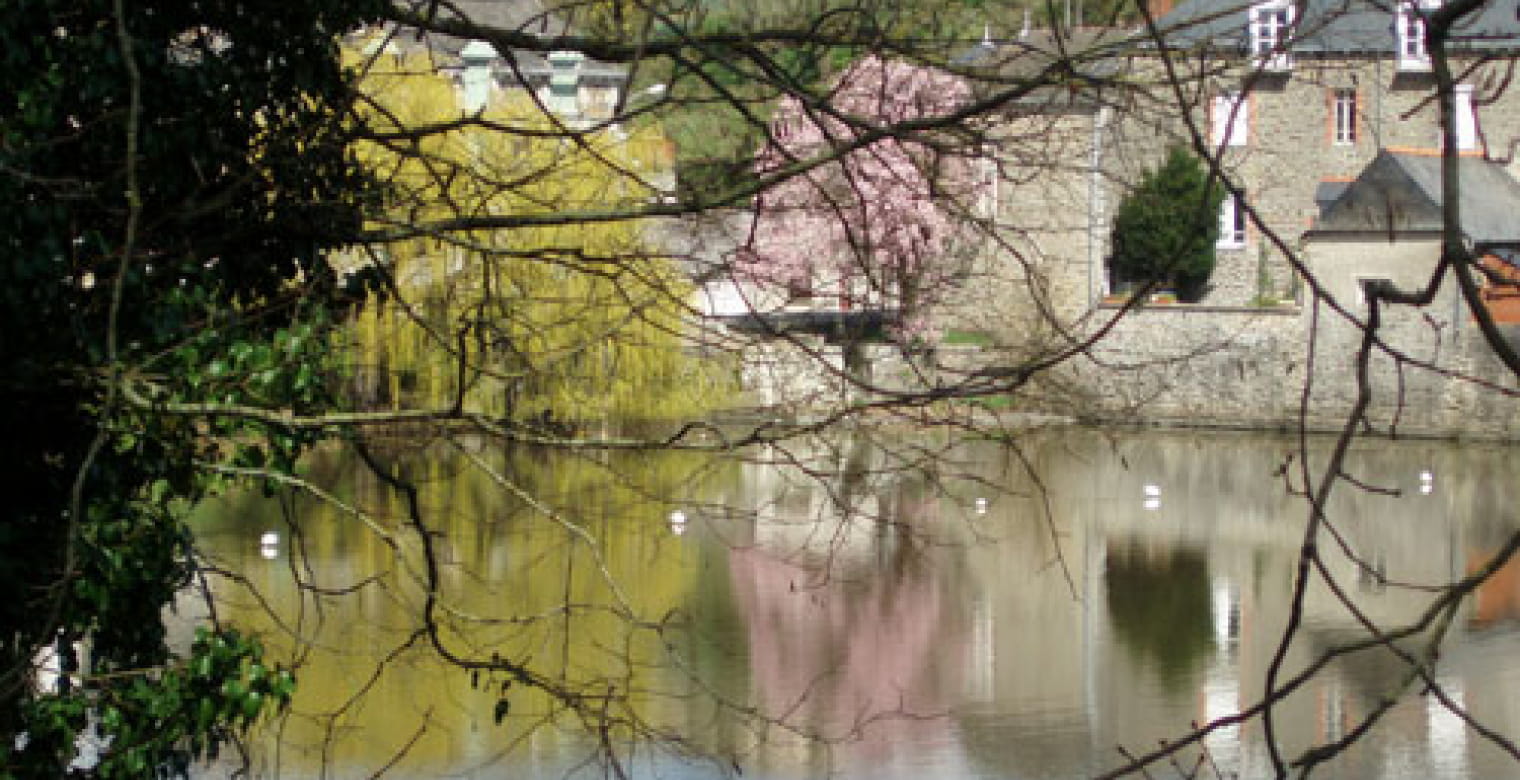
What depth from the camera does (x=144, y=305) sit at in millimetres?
4293

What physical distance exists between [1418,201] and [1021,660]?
45.3 ft

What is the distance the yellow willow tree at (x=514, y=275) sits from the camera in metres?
4.64

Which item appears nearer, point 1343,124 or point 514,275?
point 514,275

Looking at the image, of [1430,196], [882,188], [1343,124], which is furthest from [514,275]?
[1343,124]

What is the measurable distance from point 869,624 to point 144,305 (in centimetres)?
822

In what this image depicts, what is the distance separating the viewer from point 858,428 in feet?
14.5

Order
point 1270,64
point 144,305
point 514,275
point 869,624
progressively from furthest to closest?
point 869,624
point 514,275
point 144,305
point 1270,64

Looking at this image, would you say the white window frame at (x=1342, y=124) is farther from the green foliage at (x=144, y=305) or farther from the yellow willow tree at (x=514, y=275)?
the green foliage at (x=144, y=305)

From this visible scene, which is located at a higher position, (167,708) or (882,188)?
(882,188)

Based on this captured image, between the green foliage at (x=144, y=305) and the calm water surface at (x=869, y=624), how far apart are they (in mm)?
2069

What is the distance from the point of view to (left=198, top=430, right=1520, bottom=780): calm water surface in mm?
9203

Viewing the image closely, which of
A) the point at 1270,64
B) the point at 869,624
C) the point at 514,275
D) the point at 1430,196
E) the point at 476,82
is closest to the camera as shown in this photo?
the point at 1270,64

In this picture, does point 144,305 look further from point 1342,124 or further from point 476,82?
point 1342,124

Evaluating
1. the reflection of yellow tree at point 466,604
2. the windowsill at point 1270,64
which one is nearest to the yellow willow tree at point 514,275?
the reflection of yellow tree at point 466,604
